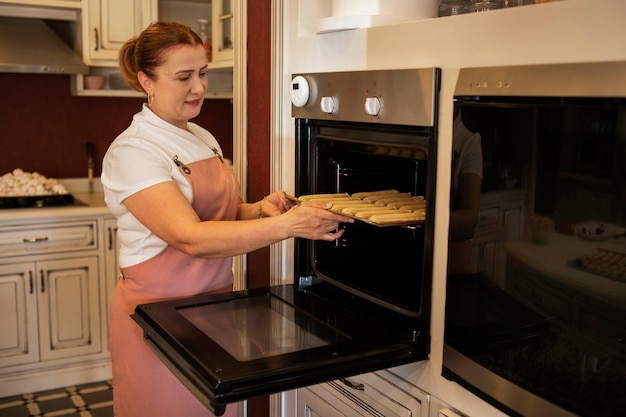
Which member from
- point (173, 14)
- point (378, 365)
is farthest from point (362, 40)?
point (173, 14)

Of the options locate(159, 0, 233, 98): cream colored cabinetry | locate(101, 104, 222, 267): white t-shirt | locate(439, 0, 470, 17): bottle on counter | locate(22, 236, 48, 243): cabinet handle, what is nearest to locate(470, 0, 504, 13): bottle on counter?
locate(439, 0, 470, 17): bottle on counter

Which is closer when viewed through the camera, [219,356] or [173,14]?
[219,356]

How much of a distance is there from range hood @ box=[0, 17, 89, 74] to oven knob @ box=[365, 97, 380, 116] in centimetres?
250

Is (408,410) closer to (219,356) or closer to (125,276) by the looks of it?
(219,356)

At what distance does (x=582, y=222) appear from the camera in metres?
1.09

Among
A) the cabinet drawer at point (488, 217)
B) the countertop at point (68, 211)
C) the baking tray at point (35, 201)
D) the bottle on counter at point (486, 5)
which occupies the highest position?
the bottle on counter at point (486, 5)

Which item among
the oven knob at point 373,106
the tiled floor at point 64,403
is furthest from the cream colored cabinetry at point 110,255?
the oven knob at point 373,106

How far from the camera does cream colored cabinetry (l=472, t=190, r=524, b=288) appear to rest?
1224 mm

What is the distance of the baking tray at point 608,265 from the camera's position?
1044 millimetres

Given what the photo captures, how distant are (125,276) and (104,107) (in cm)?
238

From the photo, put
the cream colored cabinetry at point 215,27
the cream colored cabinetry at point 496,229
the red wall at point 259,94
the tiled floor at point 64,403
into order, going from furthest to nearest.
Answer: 1. the cream colored cabinetry at point 215,27
2. the tiled floor at point 64,403
3. the red wall at point 259,94
4. the cream colored cabinetry at point 496,229

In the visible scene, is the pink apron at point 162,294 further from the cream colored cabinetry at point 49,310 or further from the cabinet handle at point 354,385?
the cream colored cabinetry at point 49,310

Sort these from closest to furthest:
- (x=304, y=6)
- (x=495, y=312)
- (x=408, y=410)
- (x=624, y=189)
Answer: (x=624, y=189), (x=495, y=312), (x=408, y=410), (x=304, y=6)

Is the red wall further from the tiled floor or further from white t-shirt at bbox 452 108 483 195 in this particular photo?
the tiled floor
